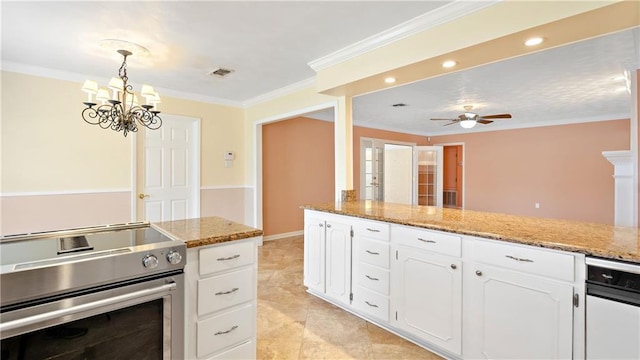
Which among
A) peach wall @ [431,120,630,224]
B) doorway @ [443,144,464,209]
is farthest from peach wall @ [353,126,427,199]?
doorway @ [443,144,464,209]

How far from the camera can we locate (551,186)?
630cm

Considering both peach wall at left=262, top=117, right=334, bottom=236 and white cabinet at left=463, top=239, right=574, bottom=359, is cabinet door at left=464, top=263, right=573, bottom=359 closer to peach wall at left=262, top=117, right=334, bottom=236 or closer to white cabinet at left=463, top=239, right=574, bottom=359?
white cabinet at left=463, top=239, right=574, bottom=359

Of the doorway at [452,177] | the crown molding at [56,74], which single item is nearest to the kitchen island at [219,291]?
the crown molding at [56,74]

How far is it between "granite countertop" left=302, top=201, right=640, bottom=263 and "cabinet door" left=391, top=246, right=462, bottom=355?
0.75 feet

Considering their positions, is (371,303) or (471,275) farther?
(371,303)

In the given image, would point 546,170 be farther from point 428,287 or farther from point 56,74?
point 56,74

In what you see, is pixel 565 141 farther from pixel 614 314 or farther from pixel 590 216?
pixel 614 314

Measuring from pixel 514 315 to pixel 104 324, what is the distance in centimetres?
205

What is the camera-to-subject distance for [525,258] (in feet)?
5.29

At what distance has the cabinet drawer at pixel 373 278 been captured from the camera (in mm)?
2318

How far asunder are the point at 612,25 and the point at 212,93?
14.1 ft

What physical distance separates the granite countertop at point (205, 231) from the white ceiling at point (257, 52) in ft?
4.97

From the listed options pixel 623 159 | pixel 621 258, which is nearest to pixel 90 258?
pixel 621 258

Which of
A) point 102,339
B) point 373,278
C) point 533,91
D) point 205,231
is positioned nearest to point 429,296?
point 373,278
